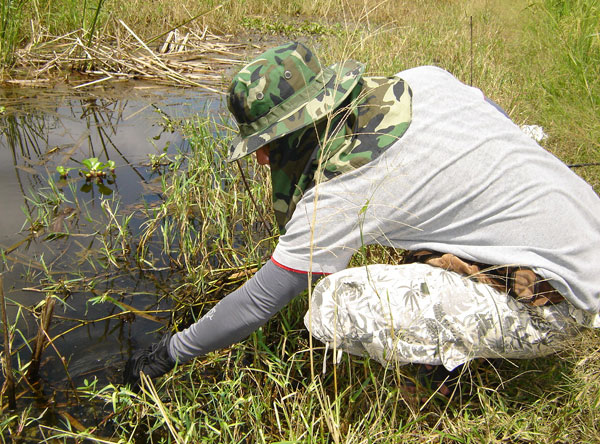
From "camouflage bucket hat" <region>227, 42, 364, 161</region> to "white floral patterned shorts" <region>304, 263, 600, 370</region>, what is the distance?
0.50 meters

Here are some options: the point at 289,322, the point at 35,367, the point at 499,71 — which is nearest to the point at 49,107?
the point at 35,367

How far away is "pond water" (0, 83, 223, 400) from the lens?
7.73 ft

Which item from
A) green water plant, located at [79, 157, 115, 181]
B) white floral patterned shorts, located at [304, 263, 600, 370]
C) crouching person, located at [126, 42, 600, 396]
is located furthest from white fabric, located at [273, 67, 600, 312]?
green water plant, located at [79, 157, 115, 181]

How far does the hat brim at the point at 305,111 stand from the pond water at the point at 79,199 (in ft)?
4.18

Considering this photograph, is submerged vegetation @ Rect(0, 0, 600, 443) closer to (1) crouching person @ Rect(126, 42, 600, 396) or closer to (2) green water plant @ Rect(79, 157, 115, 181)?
(2) green water plant @ Rect(79, 157, 115, 181)

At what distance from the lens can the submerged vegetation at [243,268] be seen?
1.77m

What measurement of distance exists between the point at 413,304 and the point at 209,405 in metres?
0.93

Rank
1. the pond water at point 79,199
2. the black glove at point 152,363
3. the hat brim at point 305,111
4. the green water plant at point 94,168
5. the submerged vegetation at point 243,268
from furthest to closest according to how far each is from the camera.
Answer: the green water plant at point 94,168 < the pond water at point 79,199 < the black glove at point 152,363 < the submerged vegetation at point 243,268 < the hat brim at point 305,111

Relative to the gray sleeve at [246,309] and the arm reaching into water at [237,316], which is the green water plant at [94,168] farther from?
the gray sleeve at [246,309]

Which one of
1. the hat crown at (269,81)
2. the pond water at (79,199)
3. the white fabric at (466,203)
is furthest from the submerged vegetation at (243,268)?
the white fabric at (466,203)

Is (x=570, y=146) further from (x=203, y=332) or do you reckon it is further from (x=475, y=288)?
(x=203, y=332)

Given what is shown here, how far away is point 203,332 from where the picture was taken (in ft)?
5.72

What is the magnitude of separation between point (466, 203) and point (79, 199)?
8.59ft

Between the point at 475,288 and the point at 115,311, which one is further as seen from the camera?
the point at 115,311
